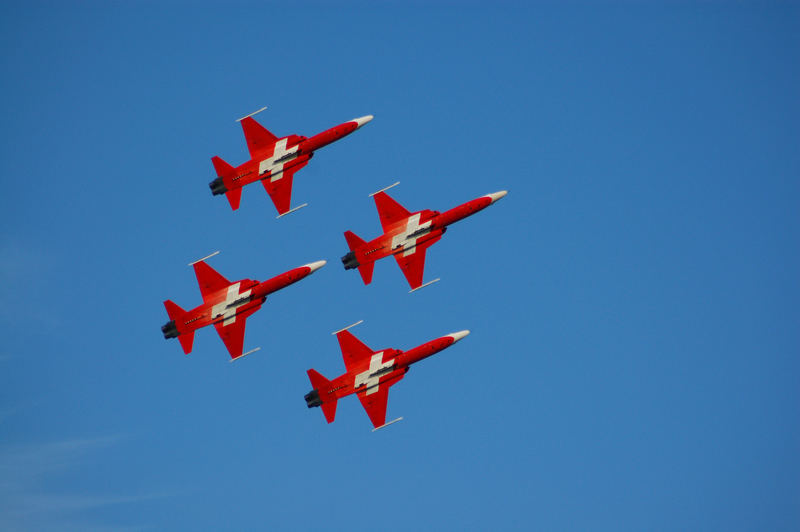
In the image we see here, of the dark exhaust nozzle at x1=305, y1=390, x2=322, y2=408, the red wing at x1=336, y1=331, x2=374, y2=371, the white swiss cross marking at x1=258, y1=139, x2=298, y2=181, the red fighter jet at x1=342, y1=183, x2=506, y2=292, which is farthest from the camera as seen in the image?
the white swiss cross marking at x1=258, y1=139, x2=298, y2=181

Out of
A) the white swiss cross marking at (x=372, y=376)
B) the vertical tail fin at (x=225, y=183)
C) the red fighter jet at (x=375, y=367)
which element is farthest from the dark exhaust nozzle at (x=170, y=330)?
the white swiss cross marking at (x=372, y=376)

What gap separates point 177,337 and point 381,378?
14707 millimetres

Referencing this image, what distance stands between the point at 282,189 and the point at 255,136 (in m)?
4.44

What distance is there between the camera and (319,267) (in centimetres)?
10769

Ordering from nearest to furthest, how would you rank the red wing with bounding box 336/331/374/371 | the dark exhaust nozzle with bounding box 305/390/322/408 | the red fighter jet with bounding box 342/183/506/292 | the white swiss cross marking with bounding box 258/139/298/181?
1. the dark exhaust nozzle with bounding box 305/390/322/408
2. the red wing with bounding box 336/331/374/371
3. the red fighter jet with bounding box 342/183/506/292
4. the white swiss cross marking with bounding box 258/139/298/181

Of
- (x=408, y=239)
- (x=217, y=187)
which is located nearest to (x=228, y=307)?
(x=217, y=187)

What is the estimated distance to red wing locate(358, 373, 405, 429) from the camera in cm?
10775

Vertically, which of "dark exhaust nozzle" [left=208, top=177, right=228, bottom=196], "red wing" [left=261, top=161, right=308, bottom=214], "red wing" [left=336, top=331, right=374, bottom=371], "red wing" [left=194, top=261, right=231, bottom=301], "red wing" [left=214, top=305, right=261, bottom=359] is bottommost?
"red wing" [left=336, top=331, right=374, bottom=371]

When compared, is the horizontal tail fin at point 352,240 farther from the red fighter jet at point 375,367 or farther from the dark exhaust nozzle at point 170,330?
the dark exhaust nozzle at point 170,330

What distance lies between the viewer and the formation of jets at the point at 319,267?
107125mm

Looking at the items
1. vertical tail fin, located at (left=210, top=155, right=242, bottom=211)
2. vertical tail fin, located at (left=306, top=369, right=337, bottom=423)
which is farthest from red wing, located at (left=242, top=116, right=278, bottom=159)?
vertical tail fin, located at (left=306, top=369, right=337, bottom=423)

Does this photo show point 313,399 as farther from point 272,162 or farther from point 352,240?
point 272,162

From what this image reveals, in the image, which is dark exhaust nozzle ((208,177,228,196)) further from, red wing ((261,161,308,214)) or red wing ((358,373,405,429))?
red wing ((358,373,405,429))

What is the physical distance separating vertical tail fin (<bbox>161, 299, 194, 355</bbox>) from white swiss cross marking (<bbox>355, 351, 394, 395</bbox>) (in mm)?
12215
